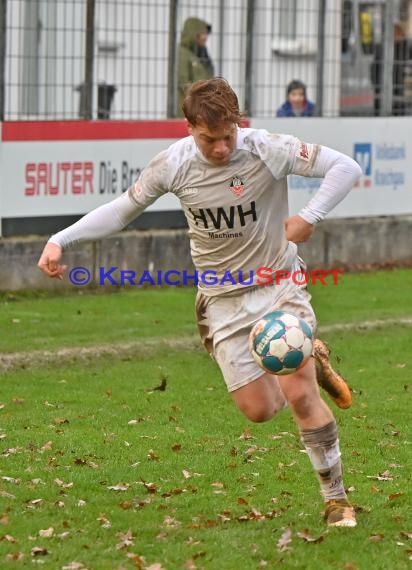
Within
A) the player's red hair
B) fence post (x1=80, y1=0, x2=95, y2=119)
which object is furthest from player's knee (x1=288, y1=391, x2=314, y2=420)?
fence post (x1=80, y1=0, x2=95, y2=119)

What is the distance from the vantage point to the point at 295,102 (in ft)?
53.4

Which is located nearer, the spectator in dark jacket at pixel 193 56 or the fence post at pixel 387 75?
the spectator in dark jacket at pixel 193 56

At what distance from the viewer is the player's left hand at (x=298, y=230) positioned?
6535mm

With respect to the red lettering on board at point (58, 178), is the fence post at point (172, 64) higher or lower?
higher

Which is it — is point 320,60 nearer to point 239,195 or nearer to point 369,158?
point 369,158

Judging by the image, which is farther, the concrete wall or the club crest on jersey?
the concrete wall

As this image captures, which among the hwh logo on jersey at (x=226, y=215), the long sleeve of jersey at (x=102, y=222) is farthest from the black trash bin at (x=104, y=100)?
the hwh logo on jersey at (x=226, y=215)

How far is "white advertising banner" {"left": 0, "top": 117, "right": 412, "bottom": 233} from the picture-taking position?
14242 mm

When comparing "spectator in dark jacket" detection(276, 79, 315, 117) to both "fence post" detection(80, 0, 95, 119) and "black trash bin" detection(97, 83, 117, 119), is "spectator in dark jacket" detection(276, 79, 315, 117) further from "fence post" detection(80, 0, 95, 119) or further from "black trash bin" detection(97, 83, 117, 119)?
"fence post" detection(80, 0, 95, 119)

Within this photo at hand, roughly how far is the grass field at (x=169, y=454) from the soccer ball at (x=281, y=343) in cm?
80

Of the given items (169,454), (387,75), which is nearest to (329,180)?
(169,454)

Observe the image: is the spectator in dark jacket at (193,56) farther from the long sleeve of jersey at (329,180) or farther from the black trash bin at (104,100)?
the long sleeve of jersey at (329,180)

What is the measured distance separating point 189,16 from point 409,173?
12.1 feet

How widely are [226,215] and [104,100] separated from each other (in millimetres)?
8302
